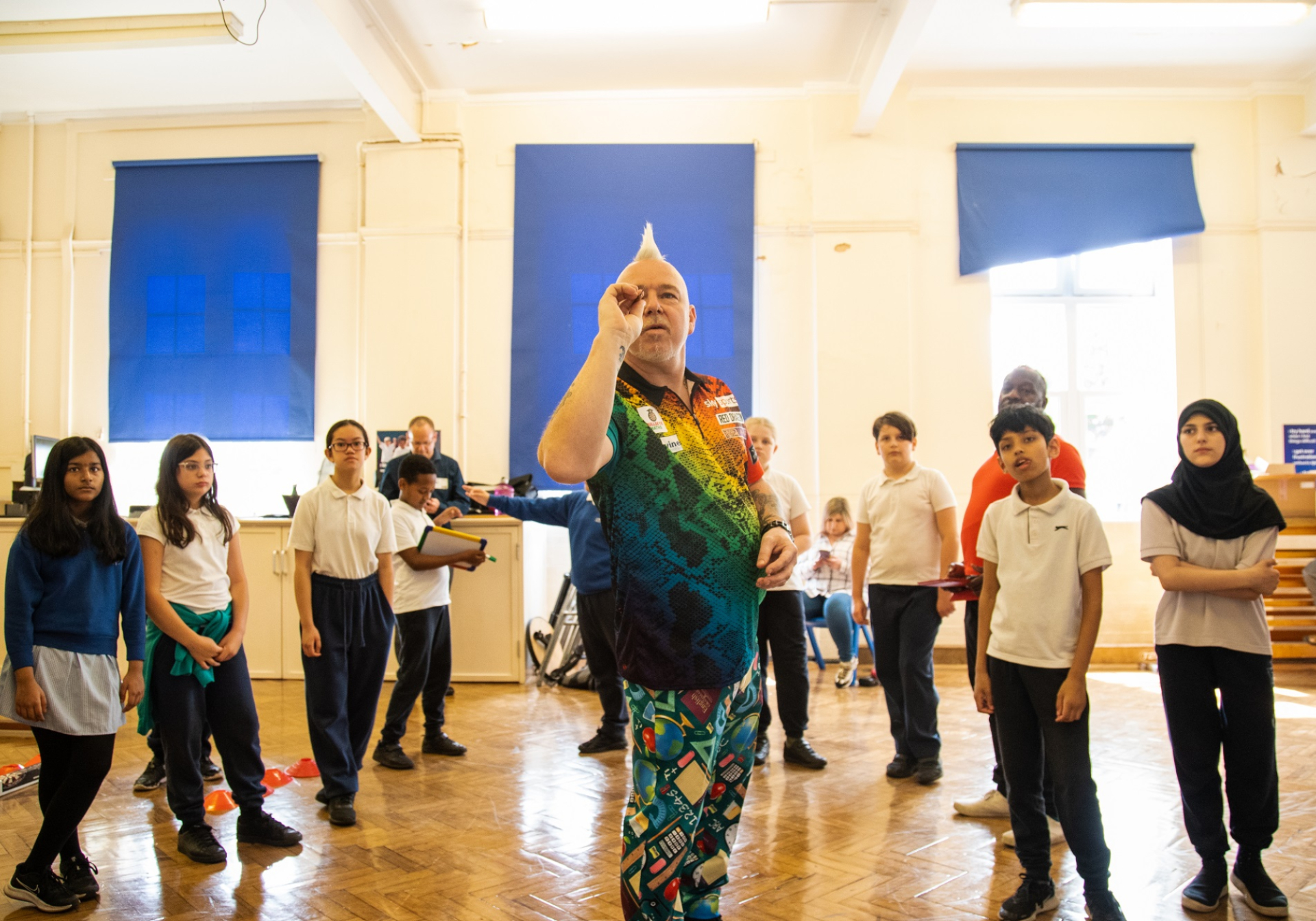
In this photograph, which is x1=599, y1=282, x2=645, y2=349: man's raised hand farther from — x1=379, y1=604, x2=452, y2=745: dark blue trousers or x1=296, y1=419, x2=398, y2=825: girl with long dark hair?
x1=379, y1=604, x2=452, y2=745: dark blue trousers

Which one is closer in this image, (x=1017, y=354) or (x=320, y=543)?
(x=320, y=543)

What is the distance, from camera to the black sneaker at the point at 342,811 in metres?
3.41

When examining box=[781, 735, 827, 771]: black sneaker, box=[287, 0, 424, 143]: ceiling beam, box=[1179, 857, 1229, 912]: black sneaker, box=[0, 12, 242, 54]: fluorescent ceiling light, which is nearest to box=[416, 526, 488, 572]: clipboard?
box=[781, 735, 827, 771]: black sneaker

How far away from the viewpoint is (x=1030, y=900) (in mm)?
2525

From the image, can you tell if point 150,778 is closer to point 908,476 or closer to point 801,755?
point 801,755

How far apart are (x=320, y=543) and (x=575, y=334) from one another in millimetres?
4243

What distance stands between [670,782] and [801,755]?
2.83m

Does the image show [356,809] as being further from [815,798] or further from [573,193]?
[573,193]

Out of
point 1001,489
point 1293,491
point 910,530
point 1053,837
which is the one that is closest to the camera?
point 1053,837

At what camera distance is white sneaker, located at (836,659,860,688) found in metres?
6.37

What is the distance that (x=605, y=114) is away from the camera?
7703 mm

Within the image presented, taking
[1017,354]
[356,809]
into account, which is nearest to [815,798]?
[356,809]

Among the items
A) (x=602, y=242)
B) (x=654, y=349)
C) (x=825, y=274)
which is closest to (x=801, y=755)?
(x=654, y=349)

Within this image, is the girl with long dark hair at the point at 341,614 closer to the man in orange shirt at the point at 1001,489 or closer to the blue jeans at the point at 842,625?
the man in orange shirt at the point at 1001,489
